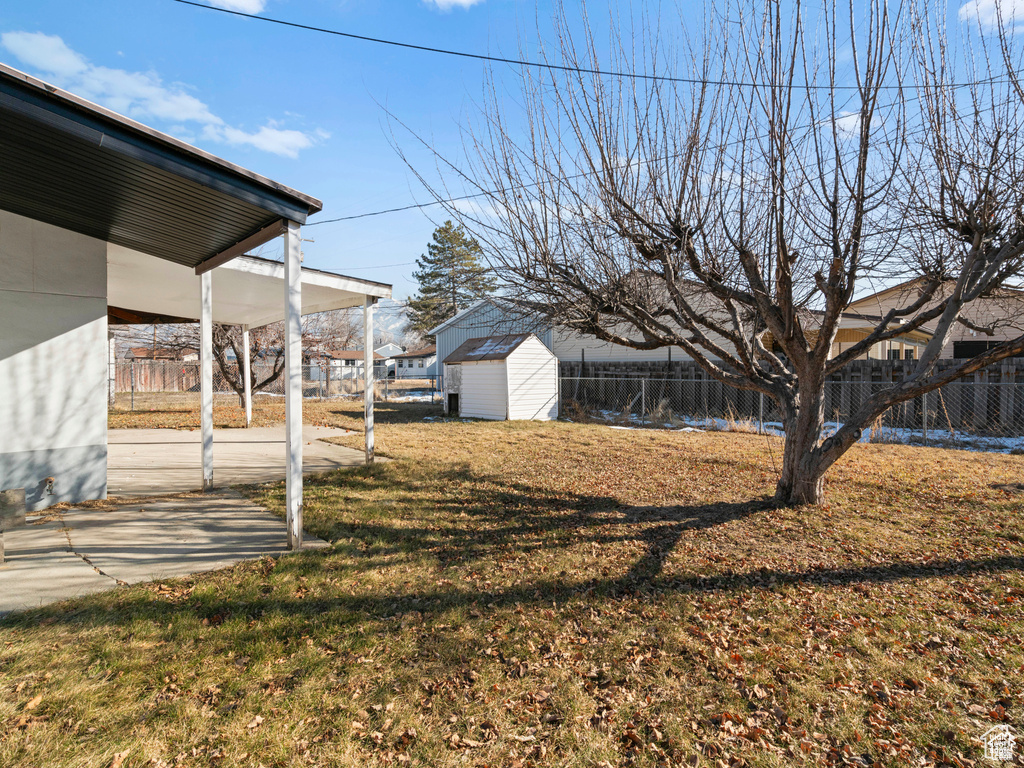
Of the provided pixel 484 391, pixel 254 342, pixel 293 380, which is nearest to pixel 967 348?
pixel 484 391

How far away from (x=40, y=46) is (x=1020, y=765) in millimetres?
14173

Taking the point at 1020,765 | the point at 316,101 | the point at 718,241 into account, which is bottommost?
the point at 1020,765

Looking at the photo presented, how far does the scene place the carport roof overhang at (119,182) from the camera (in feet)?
10.0

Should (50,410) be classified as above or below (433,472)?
above

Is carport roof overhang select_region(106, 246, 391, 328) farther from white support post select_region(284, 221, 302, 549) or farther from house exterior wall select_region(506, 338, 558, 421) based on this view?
house exterior wall select_region(506, 338, 558, 421)

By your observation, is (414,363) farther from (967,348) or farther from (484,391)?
(967,348)

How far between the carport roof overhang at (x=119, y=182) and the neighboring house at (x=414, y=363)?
42526 millimetres

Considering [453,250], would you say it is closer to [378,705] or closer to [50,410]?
[50,410]

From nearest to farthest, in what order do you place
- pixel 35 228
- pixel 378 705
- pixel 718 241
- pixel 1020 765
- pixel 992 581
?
pixel 1020 765, pixel 378 705, pixel 992 581, pixel 35 228, pixel 718 241

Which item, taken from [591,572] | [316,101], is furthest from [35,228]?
[591,572]

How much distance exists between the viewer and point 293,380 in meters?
4.00

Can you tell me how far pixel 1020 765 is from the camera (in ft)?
6.56

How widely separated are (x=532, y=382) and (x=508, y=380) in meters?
0.90

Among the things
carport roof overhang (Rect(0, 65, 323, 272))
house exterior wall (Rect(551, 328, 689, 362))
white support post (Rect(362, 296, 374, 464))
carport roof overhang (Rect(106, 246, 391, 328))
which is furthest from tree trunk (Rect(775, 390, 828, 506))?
house exterior wall (Rect(551, 328, 689, 362))
